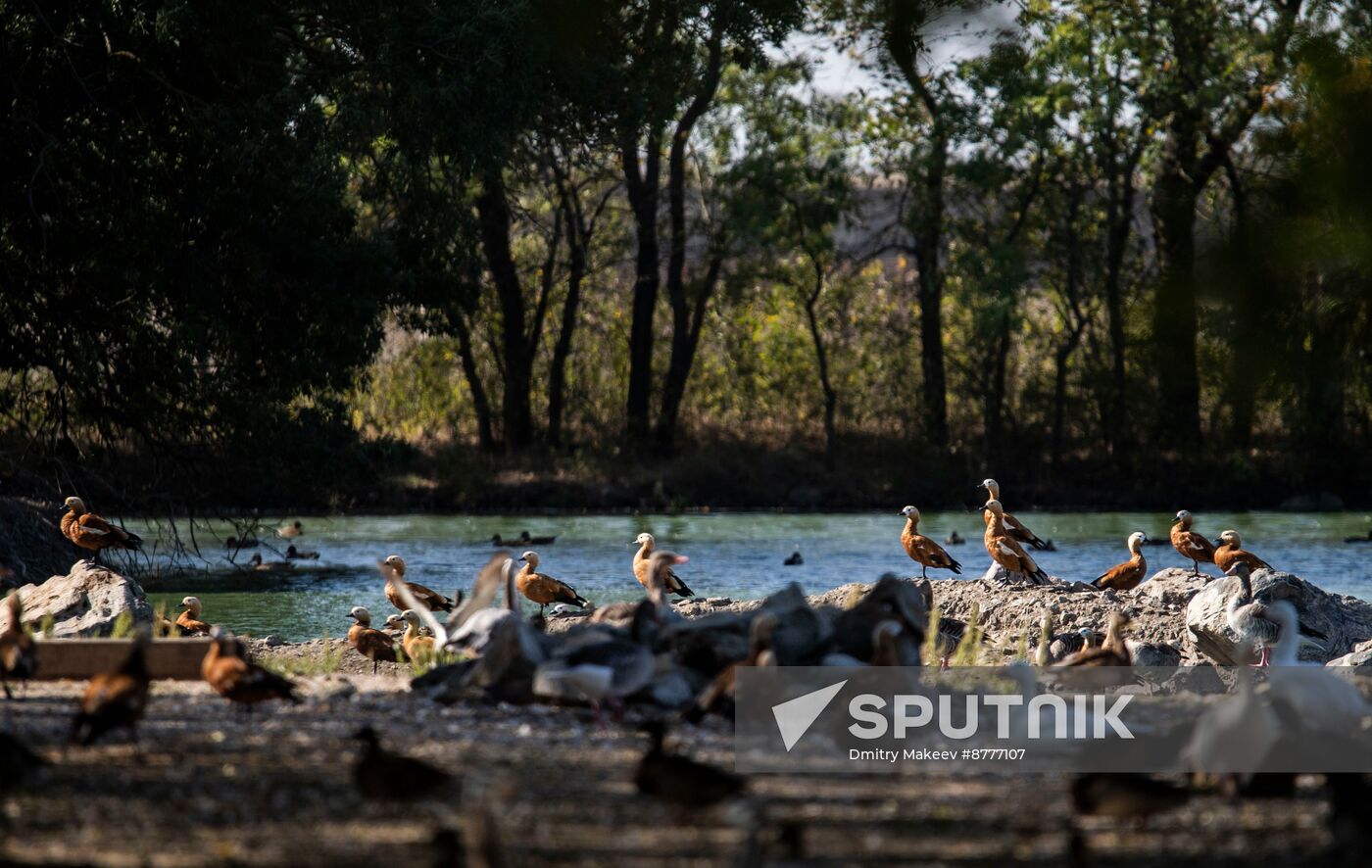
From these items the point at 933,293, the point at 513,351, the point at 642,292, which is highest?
the point at 642,292

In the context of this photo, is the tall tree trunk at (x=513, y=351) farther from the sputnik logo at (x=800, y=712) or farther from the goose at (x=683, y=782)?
the goose at (x=683, y=782)

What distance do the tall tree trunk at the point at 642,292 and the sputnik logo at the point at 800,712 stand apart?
2618 centimetres

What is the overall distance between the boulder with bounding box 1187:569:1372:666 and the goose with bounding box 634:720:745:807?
6.79 m

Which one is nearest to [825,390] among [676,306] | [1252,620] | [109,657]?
[676,306]

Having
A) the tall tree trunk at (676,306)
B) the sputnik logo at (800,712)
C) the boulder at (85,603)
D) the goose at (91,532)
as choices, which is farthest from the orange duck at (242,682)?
the tall tree trunk at (676,306)

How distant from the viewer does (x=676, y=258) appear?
3369cm

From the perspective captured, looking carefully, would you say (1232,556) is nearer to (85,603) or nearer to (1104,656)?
(1104,656)

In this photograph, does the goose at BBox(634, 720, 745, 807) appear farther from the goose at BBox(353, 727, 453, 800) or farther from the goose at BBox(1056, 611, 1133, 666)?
the goose at BBox(1056, 611, 1133, 666)

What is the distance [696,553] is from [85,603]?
1182cm

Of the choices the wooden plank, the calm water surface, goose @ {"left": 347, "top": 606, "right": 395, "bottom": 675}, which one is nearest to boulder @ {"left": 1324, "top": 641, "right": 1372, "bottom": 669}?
goose @ {"left": 347, "top": 606, "right": 395, "bottom": 675}

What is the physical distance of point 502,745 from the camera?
6305mm

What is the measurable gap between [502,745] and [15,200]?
1159 cm

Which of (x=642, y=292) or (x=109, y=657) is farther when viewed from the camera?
(x=642, y=292)

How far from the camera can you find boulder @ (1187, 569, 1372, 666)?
11164 mm
